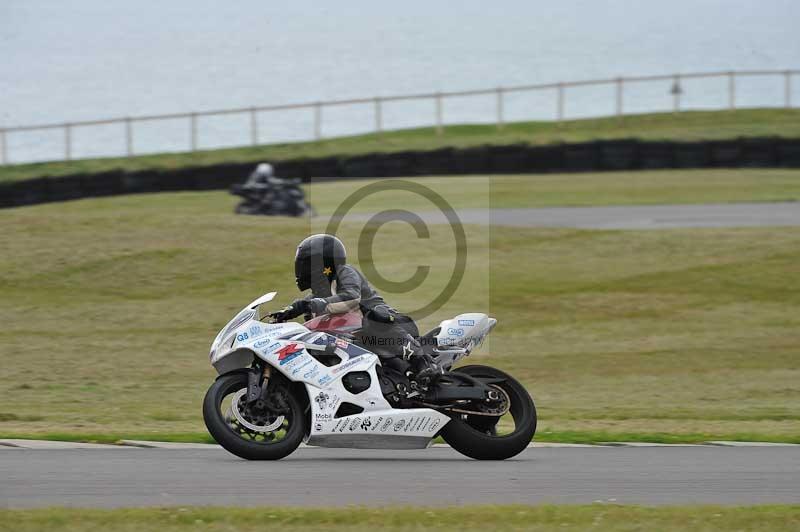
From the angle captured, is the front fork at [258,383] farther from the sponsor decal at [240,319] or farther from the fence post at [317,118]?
the fence post at [317,118]

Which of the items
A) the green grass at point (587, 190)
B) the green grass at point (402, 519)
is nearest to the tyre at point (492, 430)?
the green grass at point (402, 519)

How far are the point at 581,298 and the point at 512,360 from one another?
3894 millimetres

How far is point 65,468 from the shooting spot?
8.41 metres

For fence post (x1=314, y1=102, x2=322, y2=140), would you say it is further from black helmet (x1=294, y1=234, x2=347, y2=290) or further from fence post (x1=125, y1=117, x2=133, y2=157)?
black helmet (x1=294, y1=234, x2=347, y2=290)

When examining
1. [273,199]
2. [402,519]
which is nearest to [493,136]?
[273,199]

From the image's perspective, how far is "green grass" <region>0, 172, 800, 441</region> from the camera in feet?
42.7

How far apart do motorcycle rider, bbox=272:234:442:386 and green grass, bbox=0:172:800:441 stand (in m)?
2.17

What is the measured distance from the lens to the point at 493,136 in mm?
38969

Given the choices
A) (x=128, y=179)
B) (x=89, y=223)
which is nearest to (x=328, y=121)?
(x=128, y=179)

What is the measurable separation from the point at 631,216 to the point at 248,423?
65.6 feet

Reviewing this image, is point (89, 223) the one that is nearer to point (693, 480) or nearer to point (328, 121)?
point (693, 480)

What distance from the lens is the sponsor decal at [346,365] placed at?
29.6 ft

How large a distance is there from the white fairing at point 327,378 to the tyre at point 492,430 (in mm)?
151

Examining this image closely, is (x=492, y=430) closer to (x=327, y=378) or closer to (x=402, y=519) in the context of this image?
(x=327, y=378)
